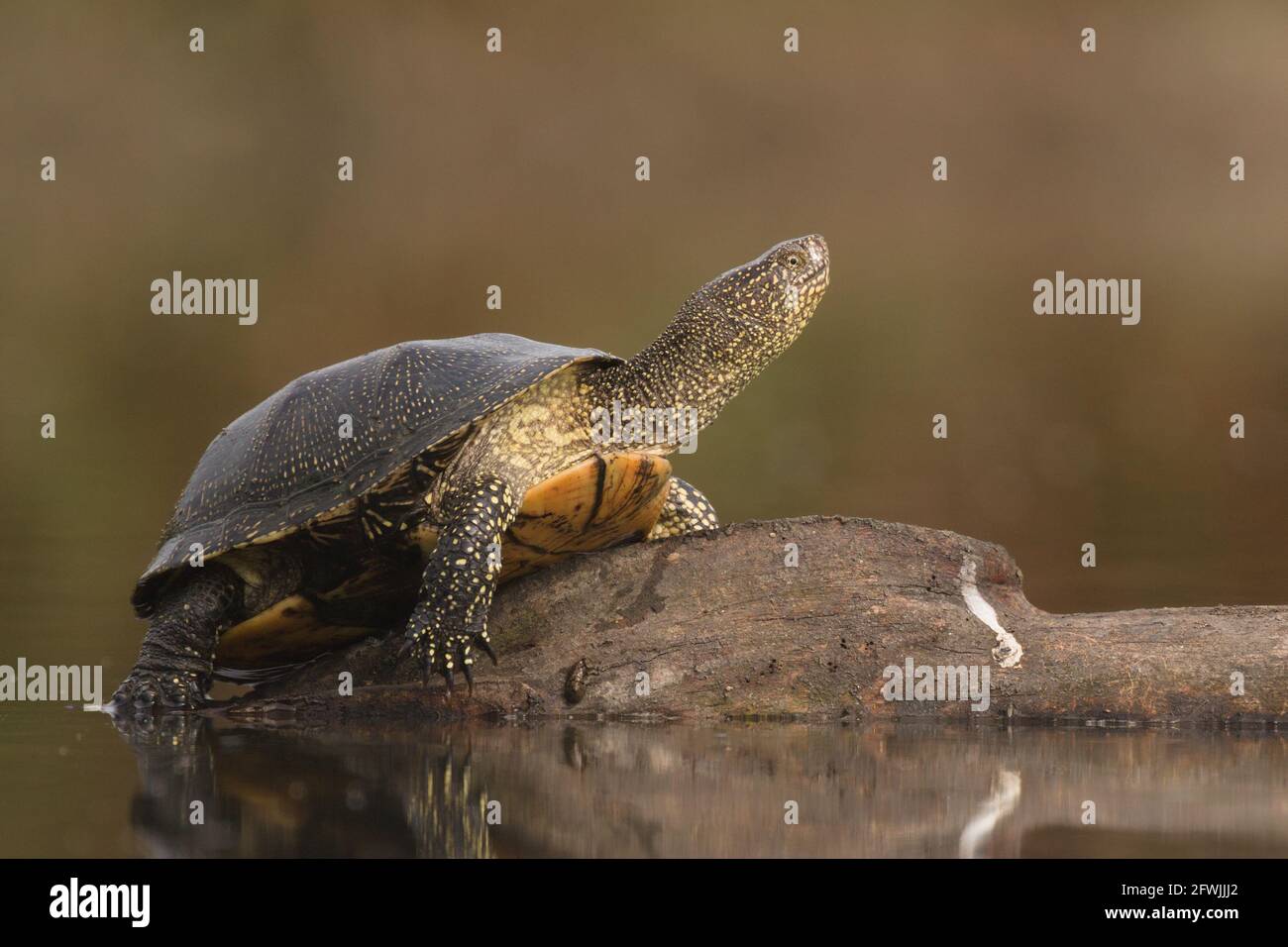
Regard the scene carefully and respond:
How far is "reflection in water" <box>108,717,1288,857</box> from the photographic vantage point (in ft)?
11.2

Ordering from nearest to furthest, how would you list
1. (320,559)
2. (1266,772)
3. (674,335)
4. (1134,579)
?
1. (1266,772)
2. (320,559)
3. (674,335)
4. (1134,579)

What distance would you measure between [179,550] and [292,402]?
29.1 inches

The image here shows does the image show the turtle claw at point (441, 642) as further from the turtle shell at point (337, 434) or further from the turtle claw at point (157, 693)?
the turtle claw at point (157, 693)

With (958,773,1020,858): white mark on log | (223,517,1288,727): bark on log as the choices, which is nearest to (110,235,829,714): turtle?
(223,517,1288,727): bark on log

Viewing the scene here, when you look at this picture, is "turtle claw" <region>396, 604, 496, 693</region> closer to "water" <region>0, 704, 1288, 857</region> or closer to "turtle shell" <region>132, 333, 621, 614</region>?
"water" <region>0, 704, 1288, 857</region>

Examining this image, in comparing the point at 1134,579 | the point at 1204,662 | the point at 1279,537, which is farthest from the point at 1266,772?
the point at 1279,537

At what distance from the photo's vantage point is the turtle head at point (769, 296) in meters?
6.25

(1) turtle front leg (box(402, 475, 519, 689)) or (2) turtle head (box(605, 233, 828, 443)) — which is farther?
(2) turtle head (box(605, 233, 828, 443))

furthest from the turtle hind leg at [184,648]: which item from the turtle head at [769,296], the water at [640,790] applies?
the turtle head at [769,296]

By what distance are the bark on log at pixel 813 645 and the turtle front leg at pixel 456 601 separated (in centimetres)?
19

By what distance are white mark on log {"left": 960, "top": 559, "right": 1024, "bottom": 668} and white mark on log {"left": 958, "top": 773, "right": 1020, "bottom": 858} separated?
0.99m
